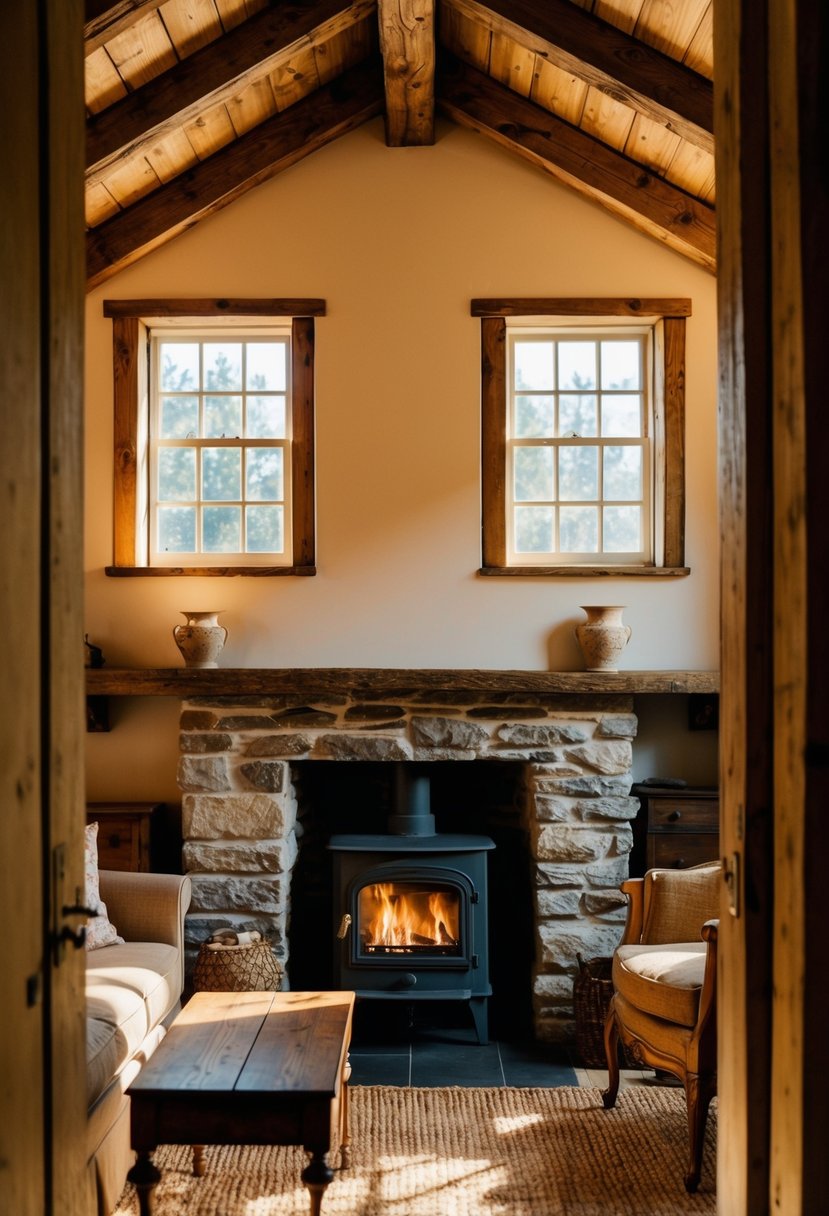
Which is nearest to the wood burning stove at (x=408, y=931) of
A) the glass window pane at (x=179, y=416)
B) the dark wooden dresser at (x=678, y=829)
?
the dark wooden dresser at (x=678, y=829)

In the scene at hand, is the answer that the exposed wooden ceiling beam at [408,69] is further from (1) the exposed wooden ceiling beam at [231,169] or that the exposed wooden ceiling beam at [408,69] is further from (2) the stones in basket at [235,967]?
(2) the stones in basket at [235,967]

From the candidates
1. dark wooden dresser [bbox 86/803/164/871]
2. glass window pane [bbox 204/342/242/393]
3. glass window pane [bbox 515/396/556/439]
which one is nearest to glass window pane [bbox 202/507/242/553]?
glass window pane [bbox 204/342/242/393]

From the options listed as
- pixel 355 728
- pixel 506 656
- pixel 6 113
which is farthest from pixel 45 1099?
pixel 506 656

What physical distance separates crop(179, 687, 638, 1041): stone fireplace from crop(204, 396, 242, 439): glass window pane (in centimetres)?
126

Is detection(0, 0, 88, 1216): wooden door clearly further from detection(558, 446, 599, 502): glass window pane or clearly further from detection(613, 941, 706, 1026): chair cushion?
detection(558, 446, 599, 502): glass window pane

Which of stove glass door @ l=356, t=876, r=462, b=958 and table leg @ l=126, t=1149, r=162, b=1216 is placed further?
stove glass door @ l=356, t=876, r=462, b=958

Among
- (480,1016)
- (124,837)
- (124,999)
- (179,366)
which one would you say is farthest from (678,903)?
(179,366)

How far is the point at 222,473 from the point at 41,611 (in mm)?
3488

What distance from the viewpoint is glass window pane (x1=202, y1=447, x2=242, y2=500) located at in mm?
4957

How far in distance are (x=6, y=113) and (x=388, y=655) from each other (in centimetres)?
345

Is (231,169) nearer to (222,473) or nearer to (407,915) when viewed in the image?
(222,473)

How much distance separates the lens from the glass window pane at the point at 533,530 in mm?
4922

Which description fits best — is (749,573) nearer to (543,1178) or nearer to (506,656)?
(543,1178)

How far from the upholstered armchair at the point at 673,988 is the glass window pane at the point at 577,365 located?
227 centimetres
